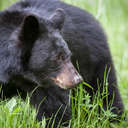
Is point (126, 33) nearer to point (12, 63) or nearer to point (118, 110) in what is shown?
point (118, 110)

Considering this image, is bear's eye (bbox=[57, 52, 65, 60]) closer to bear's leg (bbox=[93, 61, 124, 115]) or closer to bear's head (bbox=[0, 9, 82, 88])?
bear's head (bbox=[0, 9, 82, 88])

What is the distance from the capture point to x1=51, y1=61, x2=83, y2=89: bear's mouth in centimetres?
358

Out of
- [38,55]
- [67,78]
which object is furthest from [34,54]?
[67,78]

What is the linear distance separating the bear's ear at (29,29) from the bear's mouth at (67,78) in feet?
1.64

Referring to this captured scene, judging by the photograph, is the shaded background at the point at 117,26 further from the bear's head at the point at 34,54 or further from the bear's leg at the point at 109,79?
the bear's head at the point at 34,54

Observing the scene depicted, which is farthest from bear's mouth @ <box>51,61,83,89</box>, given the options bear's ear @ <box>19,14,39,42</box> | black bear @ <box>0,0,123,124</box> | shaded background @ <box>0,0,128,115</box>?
shaded background @ <box>0,0,128,115</box>

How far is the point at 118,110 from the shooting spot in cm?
470

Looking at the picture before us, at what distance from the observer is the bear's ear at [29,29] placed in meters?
3.44

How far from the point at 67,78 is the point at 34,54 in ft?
1.55

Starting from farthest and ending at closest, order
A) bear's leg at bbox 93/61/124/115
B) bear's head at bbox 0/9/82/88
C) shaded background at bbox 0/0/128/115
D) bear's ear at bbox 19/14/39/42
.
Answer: shaded background at bbox 0/0/128/115 → bear's leg at bbox 93/61/124/115 → bear's head at bbox 0/9/82/88 → bear's ear at bbox 19/14/39/42

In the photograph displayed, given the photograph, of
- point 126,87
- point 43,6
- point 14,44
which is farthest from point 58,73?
point 126,87

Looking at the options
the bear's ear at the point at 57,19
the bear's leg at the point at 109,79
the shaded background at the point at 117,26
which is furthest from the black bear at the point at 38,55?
the shaded background at the point at 117,26

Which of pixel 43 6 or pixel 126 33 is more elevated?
pixel 43 6

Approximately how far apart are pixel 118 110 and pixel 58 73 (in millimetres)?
1493
